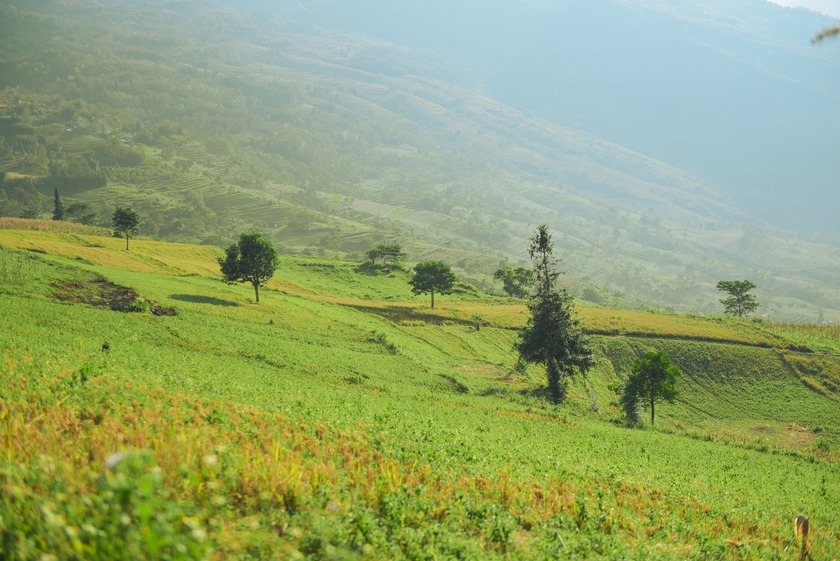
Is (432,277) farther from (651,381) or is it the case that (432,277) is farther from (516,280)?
(516,280)

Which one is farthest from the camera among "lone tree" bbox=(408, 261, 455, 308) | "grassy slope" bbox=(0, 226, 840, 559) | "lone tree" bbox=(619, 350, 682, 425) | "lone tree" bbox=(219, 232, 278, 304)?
"lone tree" bbox=(408, 261, 455, 308)

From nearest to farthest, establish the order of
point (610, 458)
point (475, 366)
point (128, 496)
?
point (128, 496), point (610, 458), point (475, 366)

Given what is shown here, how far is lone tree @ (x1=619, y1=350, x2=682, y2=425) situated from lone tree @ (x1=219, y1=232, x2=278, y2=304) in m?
45.7

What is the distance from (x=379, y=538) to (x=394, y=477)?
8.98 feet

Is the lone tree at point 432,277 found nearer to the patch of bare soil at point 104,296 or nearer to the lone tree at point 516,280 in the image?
the lone tree at point 516,280

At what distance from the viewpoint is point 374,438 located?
15609 mm

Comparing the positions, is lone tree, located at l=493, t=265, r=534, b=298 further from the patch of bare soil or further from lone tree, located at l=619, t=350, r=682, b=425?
the patch of bare soil

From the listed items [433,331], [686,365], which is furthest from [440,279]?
[686,365]

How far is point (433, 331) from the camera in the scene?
71562 mm

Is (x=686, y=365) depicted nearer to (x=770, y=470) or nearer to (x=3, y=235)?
(x=770, y=470)

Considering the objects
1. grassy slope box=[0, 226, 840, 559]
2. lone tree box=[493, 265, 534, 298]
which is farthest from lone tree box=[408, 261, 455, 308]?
lone tree box=[493, 265, 534, 298]

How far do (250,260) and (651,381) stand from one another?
49.0 metres

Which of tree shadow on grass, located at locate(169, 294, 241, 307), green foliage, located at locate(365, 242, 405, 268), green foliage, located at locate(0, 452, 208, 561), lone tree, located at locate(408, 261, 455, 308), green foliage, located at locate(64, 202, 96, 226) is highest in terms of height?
green foliage, located at locate(64, 202, 96, 226)

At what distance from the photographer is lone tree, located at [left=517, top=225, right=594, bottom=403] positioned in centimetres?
4912
